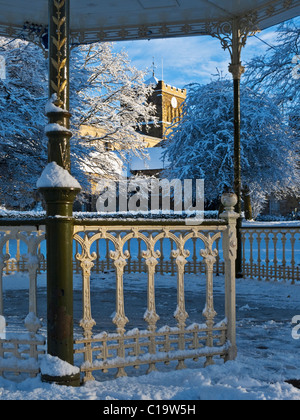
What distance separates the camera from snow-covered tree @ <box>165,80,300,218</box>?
23.0 meters

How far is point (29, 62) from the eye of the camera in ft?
60.2

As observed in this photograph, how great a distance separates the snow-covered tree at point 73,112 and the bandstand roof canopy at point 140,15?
10.9ft

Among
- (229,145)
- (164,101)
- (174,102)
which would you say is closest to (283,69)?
(229,145)

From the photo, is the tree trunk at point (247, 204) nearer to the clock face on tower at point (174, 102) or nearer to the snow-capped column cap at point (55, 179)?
the snow-capped column cap at point (55, 179)

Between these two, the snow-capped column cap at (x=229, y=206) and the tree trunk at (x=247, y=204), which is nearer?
the snow-capped column cap at (x=229, y=206)

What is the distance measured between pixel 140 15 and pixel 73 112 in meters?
11.5

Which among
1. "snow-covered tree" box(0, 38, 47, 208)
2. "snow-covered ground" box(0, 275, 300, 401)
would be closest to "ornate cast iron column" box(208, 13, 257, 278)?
"snow-covered ground" box(0, 275, 300, 401)

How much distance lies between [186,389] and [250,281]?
6.44 m

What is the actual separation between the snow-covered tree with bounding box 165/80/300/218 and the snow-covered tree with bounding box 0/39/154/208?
2.57 m

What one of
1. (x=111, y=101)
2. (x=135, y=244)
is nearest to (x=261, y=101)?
(x=111, y=101)

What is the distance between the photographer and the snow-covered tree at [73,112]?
15.3 m

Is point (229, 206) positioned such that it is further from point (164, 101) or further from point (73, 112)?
point (164, 101)

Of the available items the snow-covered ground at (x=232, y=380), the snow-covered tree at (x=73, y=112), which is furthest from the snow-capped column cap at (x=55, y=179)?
the snow-covered tree at (x=73, y=112)

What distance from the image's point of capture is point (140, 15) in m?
8.20
